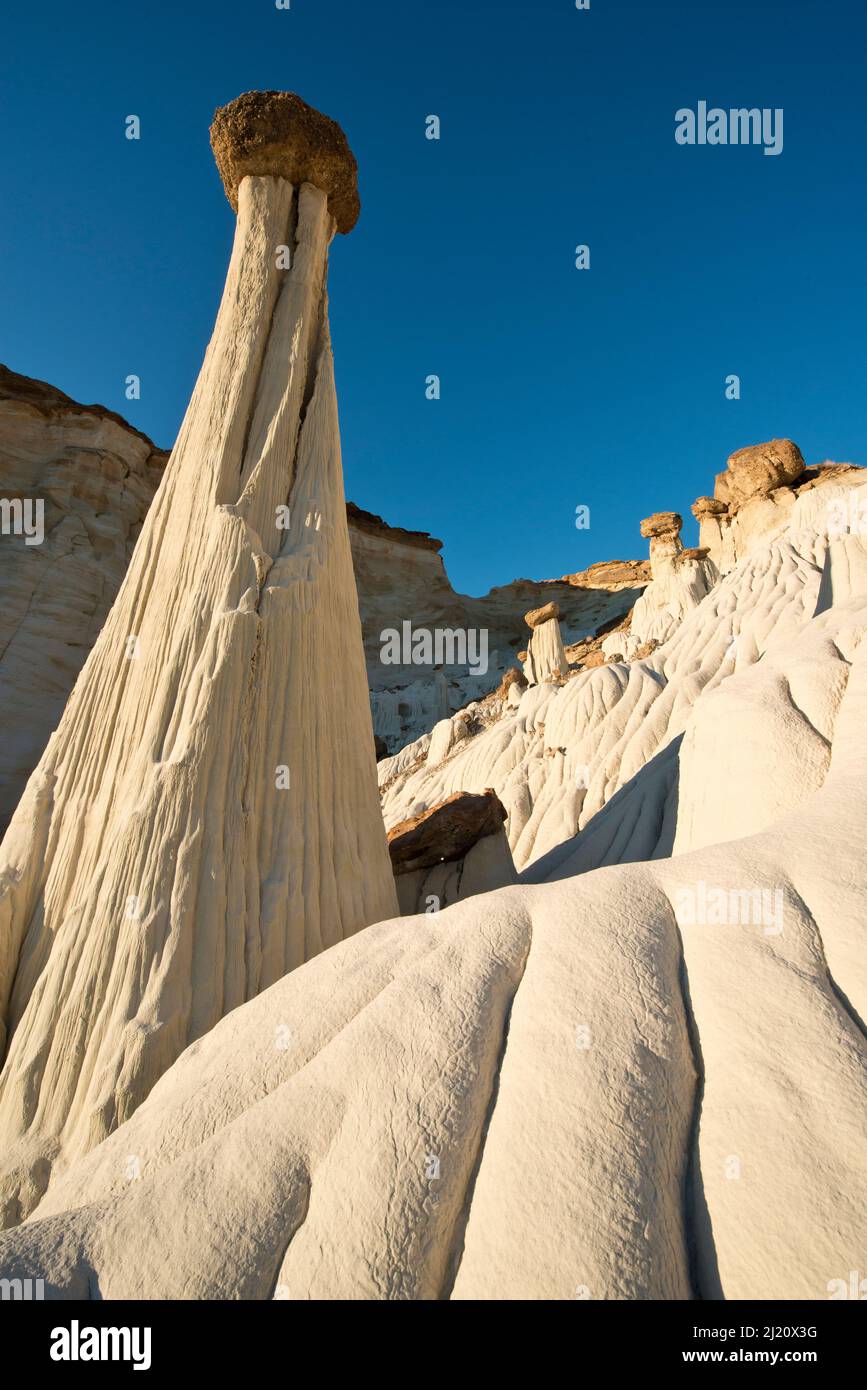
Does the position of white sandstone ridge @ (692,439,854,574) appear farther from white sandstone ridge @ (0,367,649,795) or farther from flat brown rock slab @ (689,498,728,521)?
white sandstone ridge @ (0,367,649,795)

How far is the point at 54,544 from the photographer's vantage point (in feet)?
57.0

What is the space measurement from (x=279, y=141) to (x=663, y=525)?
25.1 metres

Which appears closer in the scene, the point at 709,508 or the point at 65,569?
the point at 65,569

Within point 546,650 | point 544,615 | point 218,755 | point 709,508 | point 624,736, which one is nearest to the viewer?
point 218,755

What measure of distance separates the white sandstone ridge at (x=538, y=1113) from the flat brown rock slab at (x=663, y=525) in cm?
2775

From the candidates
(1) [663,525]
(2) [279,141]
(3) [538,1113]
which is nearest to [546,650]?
(1) [663,525]

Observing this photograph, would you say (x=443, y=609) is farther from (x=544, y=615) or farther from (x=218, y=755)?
(x=218, y=755)

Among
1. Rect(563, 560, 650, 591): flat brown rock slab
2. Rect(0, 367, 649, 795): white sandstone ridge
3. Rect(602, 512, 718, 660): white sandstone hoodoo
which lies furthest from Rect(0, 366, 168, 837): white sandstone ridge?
Rect(563, 560, 650, 591): flat brown rock slab

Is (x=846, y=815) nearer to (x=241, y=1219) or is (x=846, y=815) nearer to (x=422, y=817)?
(x=241, y=1219)

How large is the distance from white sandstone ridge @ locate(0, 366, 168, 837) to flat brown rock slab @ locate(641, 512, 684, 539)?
19.0m

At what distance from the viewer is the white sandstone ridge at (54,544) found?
1366 cm

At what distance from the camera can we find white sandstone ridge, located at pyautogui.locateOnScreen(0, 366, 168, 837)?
13656 mm
